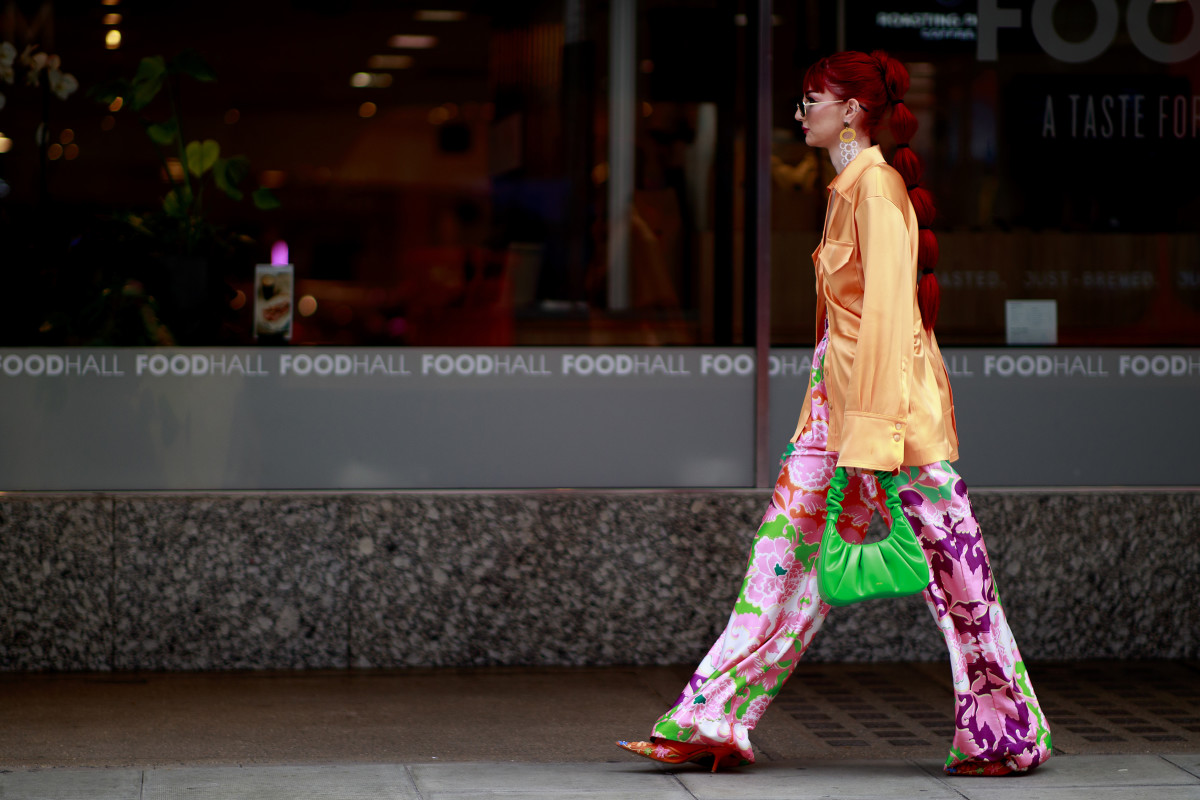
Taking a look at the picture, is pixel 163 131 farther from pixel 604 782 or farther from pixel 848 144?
pixel 604 782

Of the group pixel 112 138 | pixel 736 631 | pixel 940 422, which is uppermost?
pixel 112 138

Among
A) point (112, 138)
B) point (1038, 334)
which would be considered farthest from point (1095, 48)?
point (112, 138)

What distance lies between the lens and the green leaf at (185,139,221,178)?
6102 millimetres

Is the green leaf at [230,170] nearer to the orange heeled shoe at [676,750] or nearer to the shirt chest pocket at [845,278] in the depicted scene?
the shirt chest pocket at [845,278]

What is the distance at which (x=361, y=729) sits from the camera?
5.09 meters

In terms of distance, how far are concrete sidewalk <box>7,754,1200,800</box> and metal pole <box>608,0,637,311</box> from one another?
7.29ft

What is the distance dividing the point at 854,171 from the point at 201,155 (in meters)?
2.81

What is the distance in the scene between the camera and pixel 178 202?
611 centimetres

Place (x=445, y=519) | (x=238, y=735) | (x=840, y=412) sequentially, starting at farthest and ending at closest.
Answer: (x=445, y=519) < (x=238, y=735) < (x=840, y=412)

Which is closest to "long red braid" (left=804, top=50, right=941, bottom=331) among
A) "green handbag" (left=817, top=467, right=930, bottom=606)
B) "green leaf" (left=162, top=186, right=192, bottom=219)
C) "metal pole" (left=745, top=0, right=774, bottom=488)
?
"green handbag" (left=817, top=467, right=930, bottom=606)

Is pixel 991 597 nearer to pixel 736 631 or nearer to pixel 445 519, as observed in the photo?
pixel 736 631

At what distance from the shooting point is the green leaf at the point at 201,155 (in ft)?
20.0

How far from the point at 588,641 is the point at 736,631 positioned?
1.75 meters

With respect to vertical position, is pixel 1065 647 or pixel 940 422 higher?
pixel 940 422
